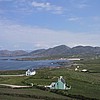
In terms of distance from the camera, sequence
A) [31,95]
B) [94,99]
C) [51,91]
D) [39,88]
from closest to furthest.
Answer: [94,99]
[31,95]
[51,91]
[39,88]

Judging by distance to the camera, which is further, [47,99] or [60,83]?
[60,83]

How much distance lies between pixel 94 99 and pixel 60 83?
14110 millimetres

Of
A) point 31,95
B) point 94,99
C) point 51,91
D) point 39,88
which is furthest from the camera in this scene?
point 39,88

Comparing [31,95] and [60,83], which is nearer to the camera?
[31,95]

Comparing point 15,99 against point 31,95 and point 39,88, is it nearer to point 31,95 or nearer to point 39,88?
point 31,95

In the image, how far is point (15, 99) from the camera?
32625 millimetres

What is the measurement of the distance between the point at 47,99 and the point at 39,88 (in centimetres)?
1127

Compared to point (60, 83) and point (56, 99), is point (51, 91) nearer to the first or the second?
point (60, 83)

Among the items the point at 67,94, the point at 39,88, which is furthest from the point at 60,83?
the point at 67,94

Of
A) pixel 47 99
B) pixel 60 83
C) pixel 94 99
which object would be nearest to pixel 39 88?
pixel 60 83

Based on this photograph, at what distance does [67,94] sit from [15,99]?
7025 mm

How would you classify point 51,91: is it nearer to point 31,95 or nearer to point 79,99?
point 31,95

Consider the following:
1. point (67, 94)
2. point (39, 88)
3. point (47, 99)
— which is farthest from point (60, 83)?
point (47, 99)

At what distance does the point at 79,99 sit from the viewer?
1284 inches
